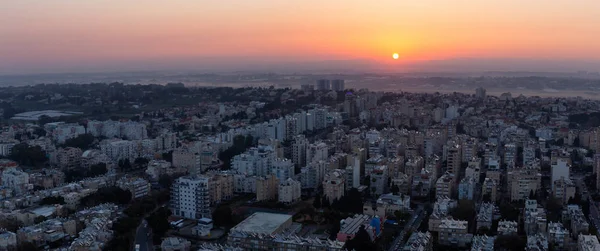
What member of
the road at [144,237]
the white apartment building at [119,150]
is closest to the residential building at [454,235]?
the road at [144,237]

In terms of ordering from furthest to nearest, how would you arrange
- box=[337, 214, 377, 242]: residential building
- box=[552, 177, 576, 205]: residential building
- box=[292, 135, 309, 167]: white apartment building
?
box=[292, 135, 309, 167]: white apartment building, box=[552, 177, 576, 205]: residential building, box=[337, 214, 377, 242]: residential building

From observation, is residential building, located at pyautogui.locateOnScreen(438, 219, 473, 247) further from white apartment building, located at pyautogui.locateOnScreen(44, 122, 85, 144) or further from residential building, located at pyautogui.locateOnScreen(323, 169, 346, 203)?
white apartment building, located at pyautogui.locateOnScreen(44, 122, 85, 144)

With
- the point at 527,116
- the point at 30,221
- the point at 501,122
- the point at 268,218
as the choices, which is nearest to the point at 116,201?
the point at 30,221

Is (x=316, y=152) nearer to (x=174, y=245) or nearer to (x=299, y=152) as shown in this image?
(x=299, y=152)

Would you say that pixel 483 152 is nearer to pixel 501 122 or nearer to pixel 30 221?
pixel 501 122

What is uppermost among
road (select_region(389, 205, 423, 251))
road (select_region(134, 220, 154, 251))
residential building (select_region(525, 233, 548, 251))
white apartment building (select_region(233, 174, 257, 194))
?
residential building (select_region(525, 233, 548, 251))

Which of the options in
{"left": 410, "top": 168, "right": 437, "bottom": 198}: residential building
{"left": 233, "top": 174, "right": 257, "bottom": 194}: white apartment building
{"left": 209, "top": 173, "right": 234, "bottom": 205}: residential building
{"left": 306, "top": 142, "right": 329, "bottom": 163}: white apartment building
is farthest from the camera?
{"left": 306, "top": 142, "right": 329, "bottom": 163}: white apartment building

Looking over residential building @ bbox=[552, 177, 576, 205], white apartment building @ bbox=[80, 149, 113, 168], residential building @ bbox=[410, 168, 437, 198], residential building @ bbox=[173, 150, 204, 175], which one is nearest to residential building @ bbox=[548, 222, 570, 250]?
residential building @ bbox=[552, 177, 576, 205]

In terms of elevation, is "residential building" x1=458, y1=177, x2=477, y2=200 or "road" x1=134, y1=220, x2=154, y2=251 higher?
"residential building" x1=458, y1=177, x2=477, y2=200
